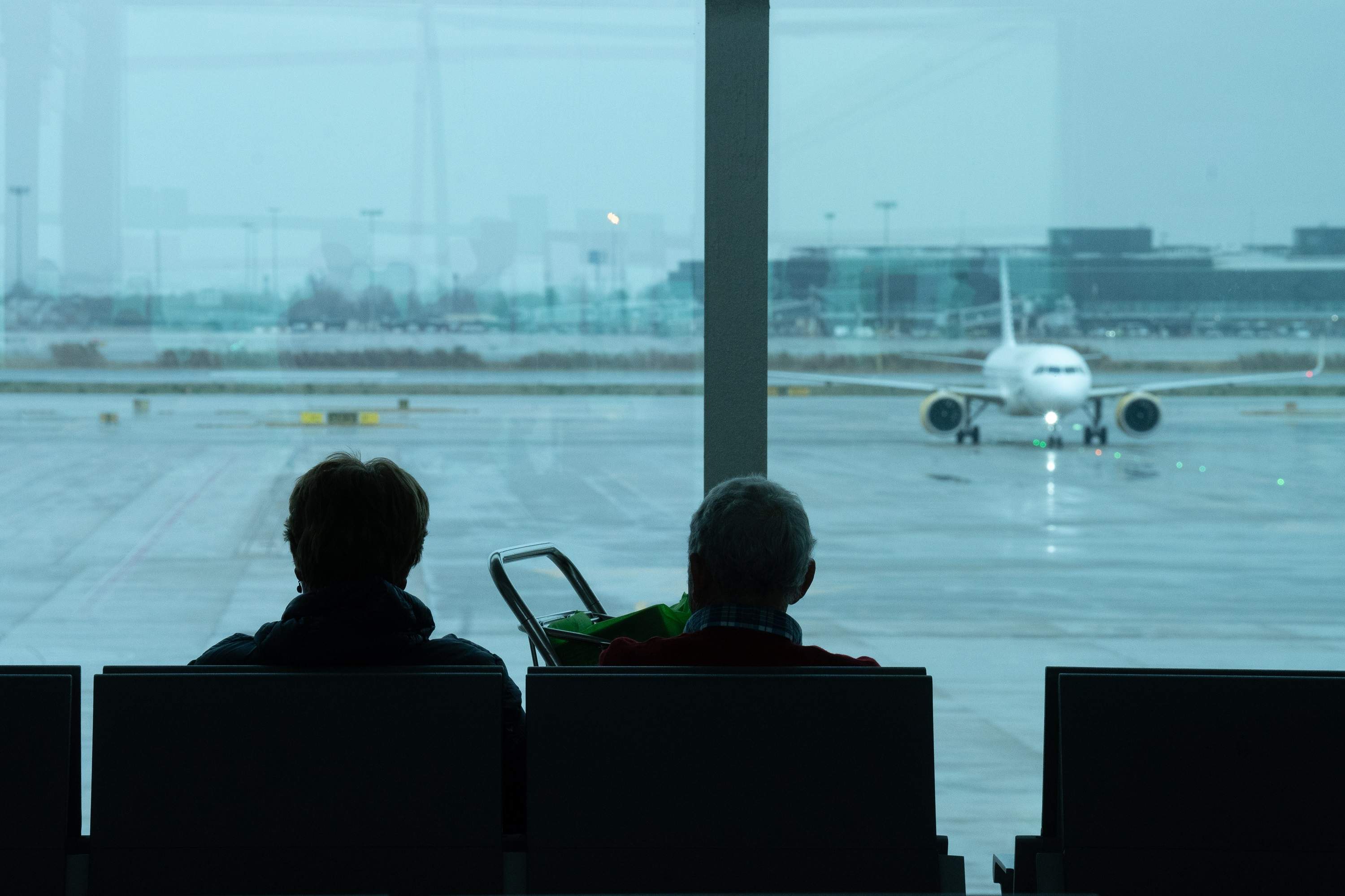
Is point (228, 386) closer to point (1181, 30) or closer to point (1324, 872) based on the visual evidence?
point (1181, 30)

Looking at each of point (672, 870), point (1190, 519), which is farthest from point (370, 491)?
point (1190, 519)

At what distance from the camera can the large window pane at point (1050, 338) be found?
7.17 m

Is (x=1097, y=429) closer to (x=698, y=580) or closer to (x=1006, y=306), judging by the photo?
(x=1006, y=306)

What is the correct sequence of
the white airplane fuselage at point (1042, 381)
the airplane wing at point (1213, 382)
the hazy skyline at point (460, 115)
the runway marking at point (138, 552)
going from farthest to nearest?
the white airplane fuselage at point (1042, 381) < the airplane wing at point (1213, 382) < the runway marking at point (138, 552) < the hazy skyline at point (460, 115)

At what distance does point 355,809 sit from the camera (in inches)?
58.4

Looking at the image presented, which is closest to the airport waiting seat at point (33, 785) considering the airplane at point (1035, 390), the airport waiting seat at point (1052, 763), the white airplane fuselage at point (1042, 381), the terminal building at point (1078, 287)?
the airport waiting seat at point (1052, 763)

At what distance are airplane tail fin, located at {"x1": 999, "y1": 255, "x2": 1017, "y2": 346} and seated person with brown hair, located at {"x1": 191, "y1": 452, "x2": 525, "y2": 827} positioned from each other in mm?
23439

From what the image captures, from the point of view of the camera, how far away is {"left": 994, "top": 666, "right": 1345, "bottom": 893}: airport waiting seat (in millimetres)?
1534

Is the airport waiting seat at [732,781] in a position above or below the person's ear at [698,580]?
below

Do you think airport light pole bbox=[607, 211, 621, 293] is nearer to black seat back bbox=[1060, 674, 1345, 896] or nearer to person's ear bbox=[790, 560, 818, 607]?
person's ear bbox=[790, 560, 818, 607]

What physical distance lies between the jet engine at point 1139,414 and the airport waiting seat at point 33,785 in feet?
64.6

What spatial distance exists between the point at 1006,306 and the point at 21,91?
23.1 meters

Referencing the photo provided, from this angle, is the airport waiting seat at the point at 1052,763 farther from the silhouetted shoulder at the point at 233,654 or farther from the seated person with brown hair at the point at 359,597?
the silhouetted shoulder at the point at 233,654

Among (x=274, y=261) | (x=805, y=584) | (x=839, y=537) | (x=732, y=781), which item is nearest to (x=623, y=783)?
(x=732, y=781)
